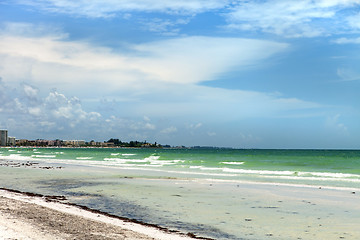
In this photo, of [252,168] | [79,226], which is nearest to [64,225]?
[79,226]

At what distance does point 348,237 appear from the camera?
1134cm

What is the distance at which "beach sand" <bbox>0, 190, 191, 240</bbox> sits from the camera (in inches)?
399

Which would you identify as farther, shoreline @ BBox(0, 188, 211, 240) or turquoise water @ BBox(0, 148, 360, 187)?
Answer: turquoise water @ BBox(0, 148, 360, 187)

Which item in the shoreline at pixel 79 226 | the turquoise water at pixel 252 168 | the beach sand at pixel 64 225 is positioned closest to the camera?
the beach sand at pixel 64 225

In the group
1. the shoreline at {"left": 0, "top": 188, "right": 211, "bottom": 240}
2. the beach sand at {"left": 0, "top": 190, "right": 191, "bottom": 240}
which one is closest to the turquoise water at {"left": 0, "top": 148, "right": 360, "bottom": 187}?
the shoreline at {"left": 0, "top": 188, "right": 211, "bottom": 240}

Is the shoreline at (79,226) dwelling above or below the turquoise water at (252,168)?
above

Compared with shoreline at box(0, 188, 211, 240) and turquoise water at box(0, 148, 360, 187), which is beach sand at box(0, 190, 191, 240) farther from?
turquoise water at box(0, 148, 360, 187)

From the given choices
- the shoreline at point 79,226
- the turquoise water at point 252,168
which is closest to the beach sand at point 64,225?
the shoreline at point 79,226

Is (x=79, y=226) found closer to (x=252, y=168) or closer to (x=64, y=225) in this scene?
(x=64, y=225)

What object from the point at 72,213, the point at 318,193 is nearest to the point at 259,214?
Result: the point at 72,213

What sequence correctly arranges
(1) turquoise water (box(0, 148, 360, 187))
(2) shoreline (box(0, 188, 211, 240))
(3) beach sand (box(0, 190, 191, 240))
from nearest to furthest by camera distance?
1. (3) beach sand (box(0, 190, 191, 240))
2. (2) shoreline (box(0, 188, 211, 240))
3. (1) turquoise water (box(0, 148, 360, 187))

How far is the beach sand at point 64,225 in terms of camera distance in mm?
10133

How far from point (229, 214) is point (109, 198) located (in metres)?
6.83

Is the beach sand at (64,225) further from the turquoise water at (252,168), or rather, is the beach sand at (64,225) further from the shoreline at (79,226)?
the turquoise water at (252,168)
